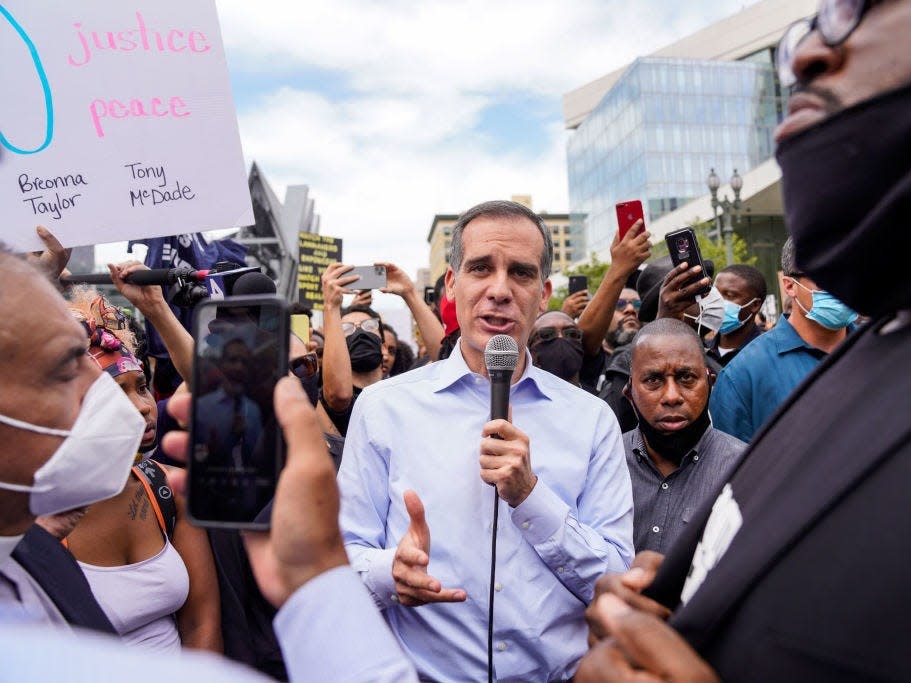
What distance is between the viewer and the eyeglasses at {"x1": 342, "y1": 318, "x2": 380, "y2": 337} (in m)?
5.61

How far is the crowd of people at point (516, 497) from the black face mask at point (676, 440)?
0.03 ft

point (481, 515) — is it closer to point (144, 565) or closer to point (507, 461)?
point (507, 461)

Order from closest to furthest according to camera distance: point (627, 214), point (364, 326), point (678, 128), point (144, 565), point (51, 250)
→ point (144, 565)
point (51, 250)
point (627, 214)
point (364, 326)
point (678, 128)

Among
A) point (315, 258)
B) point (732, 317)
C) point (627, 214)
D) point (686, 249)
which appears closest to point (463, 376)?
point (627, 214)

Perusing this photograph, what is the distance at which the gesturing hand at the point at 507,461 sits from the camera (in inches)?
79.0

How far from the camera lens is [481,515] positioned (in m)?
2.27

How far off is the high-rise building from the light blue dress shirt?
51.6m

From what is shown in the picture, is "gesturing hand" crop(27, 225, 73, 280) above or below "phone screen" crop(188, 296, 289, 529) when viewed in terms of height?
above

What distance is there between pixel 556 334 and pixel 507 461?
285 centimetres

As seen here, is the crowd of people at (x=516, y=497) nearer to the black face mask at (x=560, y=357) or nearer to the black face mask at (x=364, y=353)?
the black face mask at (x=560, y=357)

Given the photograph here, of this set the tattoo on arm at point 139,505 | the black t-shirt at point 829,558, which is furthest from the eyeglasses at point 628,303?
the black t-shirt at point 829,558

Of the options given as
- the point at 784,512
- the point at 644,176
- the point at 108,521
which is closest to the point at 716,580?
the point at 784,512

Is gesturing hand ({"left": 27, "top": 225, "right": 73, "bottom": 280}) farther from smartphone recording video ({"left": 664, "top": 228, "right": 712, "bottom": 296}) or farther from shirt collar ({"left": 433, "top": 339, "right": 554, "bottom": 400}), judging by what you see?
smartphone recording video ({"left": 664, "top": 228, "right": 712, "bottom": 296})

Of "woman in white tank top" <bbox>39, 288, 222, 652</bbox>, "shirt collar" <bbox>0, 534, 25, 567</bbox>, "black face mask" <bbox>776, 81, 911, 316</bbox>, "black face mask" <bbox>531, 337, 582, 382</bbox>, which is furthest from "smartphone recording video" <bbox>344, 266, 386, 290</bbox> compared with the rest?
"black face mask" <bbox>776, 81, 911, 316</bbox>
